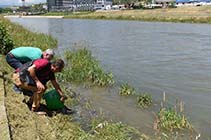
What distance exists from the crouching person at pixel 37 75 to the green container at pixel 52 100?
291 millimetres

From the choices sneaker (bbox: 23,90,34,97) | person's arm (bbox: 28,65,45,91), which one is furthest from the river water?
person's arm (bbox: 28,65,45,91)

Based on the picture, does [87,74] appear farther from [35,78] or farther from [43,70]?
[35,78]

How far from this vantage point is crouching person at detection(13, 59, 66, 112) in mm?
9000

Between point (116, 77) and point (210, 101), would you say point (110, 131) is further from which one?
point (116, 77)

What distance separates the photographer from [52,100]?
10.1m

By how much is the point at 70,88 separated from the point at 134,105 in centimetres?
279

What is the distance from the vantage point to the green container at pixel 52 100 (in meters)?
10.0

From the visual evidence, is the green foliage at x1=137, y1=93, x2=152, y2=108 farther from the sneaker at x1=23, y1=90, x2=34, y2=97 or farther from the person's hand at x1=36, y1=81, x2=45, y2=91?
the person's hand at x1=36, y1=81, x2=45, y2=91

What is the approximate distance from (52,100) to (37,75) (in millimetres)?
1047

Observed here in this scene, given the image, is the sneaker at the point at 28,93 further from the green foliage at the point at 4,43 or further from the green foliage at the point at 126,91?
the green foliage at the point at 4,43

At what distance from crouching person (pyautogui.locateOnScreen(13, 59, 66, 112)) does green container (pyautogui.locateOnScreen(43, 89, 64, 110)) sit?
0.29m

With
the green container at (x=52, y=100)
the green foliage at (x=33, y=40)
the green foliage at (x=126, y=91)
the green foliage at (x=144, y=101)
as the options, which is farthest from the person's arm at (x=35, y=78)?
the green foliage at (x=33, y=40)

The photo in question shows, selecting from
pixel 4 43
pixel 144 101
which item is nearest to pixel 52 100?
pixel 144 101

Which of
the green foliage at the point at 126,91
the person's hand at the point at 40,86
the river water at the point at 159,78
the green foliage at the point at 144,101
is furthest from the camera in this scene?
the green foliage at the point at 126,91
